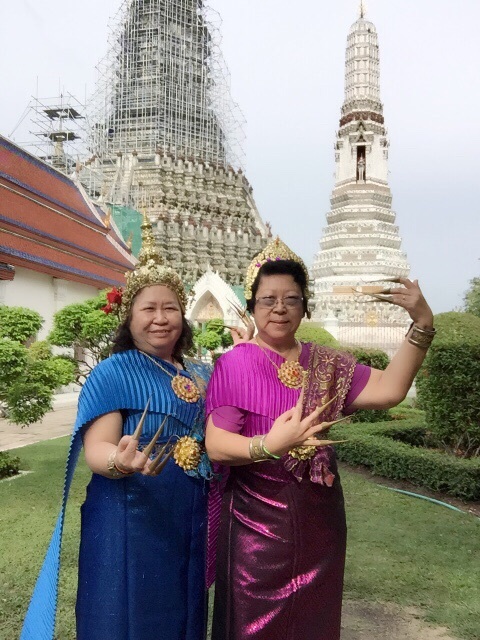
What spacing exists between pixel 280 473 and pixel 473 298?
2557 centimetres

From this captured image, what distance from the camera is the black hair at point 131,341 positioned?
2.55 meters

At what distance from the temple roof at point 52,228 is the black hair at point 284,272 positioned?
40.0 ft

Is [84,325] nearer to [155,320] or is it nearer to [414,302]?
[155,320]

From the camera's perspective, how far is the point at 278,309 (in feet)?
7.56

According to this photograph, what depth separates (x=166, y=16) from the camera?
128 feet

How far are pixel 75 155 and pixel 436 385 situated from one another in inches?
1343

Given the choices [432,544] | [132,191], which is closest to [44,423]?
[432,544]

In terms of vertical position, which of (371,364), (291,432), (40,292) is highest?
(40,292)

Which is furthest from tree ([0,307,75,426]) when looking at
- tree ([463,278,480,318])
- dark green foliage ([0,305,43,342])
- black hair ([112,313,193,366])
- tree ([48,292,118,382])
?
tree ([463,278,480,318])

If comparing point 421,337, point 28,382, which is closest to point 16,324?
point 28,382

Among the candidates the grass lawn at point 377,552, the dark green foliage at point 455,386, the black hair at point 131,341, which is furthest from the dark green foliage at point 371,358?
the black hair at point 131,341

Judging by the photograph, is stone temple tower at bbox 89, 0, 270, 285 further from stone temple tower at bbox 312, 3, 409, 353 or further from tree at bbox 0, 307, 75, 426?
tree at bbox 0, 307, 75, 426

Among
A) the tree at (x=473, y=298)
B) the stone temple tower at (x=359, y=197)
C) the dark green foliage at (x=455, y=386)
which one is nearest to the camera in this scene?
the dark green foliage at (x=455, y=386)

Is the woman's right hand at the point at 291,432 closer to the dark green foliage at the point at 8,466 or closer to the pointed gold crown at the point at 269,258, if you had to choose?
the pointed gold crown at the point at 269,258
